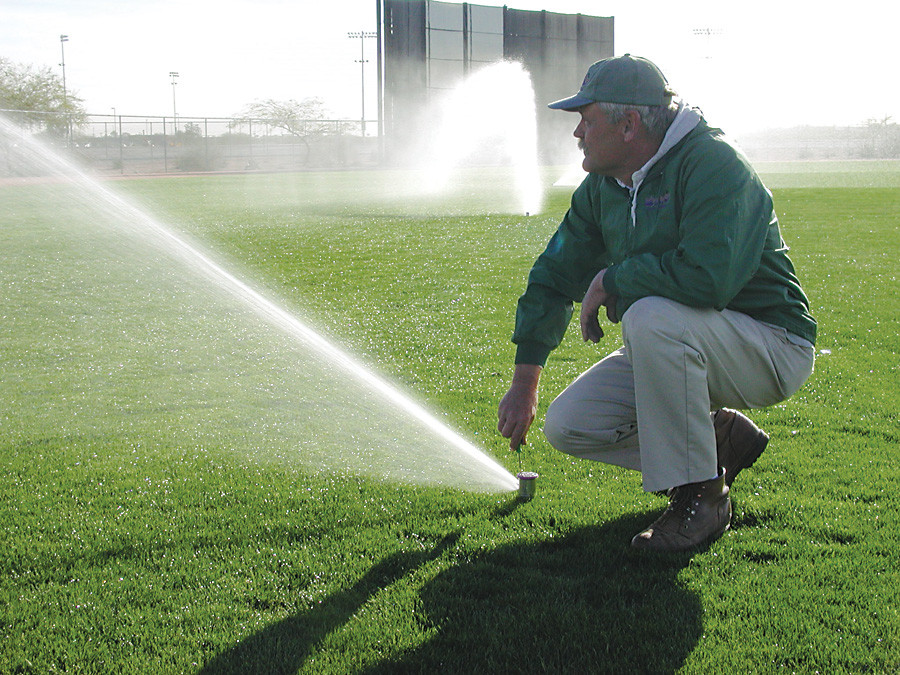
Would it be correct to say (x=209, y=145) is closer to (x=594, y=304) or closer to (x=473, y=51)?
(x=473, y=51)

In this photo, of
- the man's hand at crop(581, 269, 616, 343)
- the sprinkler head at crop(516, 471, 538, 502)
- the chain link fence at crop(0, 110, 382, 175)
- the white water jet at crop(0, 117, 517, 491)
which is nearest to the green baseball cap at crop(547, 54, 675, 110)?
the man's hand at crop(581, 269, 616, 343)

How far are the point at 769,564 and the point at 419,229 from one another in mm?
14074

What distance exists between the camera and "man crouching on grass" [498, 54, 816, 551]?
9.89 feet

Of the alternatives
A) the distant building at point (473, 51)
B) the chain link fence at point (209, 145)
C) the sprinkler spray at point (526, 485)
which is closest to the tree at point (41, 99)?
the chain link fence at point (209, 145)

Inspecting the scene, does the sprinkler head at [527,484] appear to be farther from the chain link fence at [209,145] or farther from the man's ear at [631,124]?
the chain link fence at [209,145]

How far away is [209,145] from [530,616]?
50.6 metres

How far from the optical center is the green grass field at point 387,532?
105 inches

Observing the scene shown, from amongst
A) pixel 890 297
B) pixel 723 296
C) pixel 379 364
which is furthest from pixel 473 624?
pixel 890 297

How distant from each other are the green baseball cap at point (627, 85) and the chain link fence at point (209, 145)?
128 ft

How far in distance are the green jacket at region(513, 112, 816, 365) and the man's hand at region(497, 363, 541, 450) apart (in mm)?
62

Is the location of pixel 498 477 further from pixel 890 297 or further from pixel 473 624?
pixel 890 297

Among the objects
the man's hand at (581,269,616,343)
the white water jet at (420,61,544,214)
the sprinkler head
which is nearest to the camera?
the man's hand at (581,269,616,343)

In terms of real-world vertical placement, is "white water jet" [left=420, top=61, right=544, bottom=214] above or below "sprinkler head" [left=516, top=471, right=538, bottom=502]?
above

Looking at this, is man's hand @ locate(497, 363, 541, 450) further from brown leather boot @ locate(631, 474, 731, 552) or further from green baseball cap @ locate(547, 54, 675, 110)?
green baseball cap @ locate(547, 54, 675, 110)
